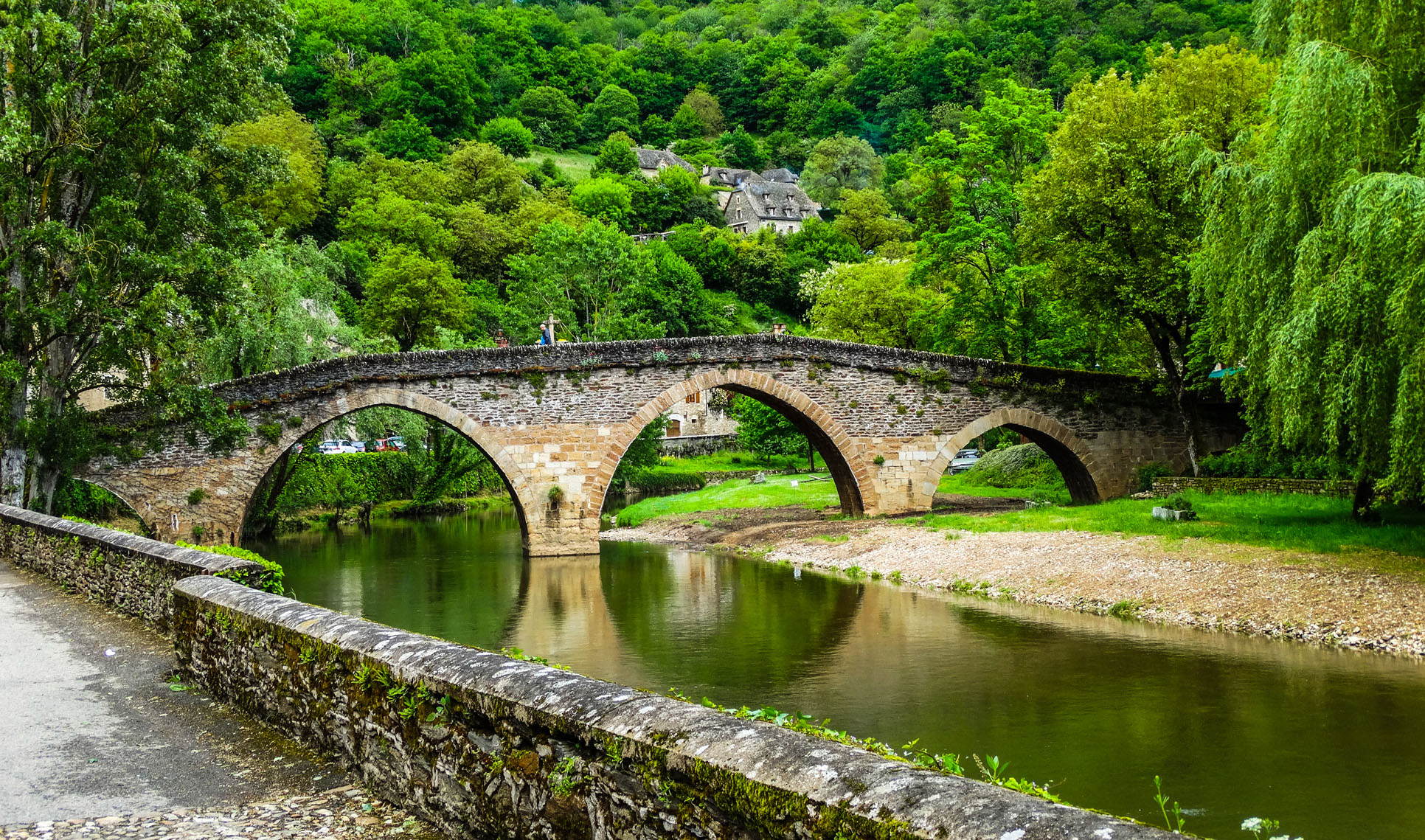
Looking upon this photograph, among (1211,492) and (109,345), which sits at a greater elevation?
(109,345)

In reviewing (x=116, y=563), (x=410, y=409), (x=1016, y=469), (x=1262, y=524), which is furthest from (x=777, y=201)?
(x=116, y=563)

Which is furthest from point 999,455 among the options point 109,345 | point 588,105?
point 588,105

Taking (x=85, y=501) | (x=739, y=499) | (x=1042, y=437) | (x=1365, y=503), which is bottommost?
(x=739, y=499)

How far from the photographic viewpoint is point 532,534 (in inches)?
911

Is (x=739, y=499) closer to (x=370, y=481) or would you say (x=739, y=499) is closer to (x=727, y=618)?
(x=370, y=481)

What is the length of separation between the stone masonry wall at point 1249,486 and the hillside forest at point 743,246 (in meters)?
0.67

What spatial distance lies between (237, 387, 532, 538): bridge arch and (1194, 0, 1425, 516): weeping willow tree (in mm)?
14551

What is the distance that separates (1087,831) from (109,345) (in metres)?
17.5

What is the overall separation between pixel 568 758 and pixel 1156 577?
12743mm

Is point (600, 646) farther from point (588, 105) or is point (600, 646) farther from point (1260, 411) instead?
point (588, 105)

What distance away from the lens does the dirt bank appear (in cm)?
1145

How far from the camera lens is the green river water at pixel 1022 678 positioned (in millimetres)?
7176

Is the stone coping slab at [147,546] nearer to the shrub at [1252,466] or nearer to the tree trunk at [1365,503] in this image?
the tree trunk at [1365,503]

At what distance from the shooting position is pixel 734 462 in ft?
163
